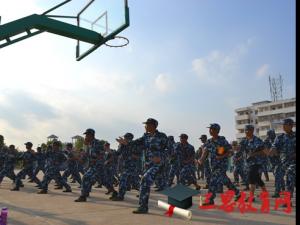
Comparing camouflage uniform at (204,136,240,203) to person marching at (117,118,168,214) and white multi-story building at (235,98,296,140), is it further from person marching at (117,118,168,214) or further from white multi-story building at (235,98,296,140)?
white multi-story building at (235,98,296,140)

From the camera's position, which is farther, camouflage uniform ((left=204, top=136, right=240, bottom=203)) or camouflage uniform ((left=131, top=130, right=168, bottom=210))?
camouflage uniform ((left=204, top=136, right=240, bottom=203))

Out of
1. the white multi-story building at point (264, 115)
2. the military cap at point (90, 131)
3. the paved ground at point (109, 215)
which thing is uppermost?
the white multi-story building at point (264, 115)

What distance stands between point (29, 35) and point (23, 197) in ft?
16.9

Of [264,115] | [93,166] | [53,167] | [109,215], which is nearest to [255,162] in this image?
[109,215]

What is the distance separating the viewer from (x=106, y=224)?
6801 millimetres

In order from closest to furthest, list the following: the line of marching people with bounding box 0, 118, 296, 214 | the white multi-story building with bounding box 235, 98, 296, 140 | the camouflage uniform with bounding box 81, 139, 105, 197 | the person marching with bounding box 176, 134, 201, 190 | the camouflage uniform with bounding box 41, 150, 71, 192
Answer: the line of marching people with bounding box 0, 118, 296, 214 → the camouflage uniform with bounding box 81, 139, 105, 197 → the camouflage uniform with bounding box 41, 150, 71, 192 → the person marching with bounding box 176, 134, 201, 190 → the white multi-story building with bounding box 235, 98, 296, 140

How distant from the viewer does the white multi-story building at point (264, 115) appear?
114 meters

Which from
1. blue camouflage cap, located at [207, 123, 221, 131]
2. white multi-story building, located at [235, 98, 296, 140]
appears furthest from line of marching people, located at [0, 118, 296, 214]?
white multi-story building, located at [235, 98, 296, 140]

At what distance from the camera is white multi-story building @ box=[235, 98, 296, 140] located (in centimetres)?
11359

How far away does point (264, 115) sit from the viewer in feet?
403

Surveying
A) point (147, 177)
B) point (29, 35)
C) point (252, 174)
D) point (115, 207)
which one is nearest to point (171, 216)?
point (147, 177)

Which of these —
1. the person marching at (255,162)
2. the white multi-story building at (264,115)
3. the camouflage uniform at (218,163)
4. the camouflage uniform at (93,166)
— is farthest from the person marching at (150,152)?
the white multi-story building at (264,115)

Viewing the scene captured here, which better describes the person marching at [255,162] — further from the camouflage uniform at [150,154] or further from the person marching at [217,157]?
the camouflage uniform at [150,154]

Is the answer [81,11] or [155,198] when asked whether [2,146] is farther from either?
[155,198]
